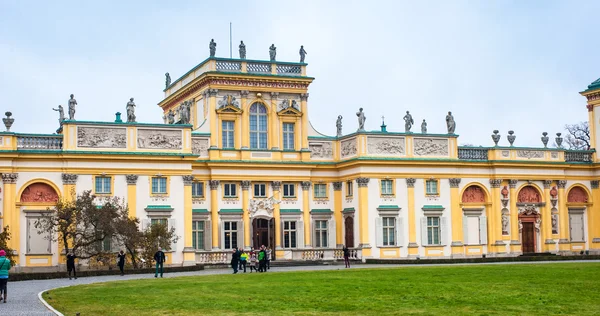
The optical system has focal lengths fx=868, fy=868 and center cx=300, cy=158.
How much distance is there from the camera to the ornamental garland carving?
59.1 metres

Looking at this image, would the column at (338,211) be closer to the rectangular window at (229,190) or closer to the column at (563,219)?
the rectangular window at (229,190)

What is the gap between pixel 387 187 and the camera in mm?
58625

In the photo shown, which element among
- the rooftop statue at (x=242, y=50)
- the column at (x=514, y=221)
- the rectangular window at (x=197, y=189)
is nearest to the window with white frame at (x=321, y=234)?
the rectangular window at (x=197, y=189)

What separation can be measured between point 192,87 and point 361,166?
516 inches

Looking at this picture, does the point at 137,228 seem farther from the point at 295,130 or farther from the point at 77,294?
the point at 77,294

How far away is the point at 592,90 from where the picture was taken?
6488 centimetres

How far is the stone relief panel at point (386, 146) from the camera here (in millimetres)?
58594

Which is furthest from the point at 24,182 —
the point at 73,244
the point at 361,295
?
the point at 361,295

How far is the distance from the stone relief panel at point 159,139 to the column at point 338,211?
11977 millimetres

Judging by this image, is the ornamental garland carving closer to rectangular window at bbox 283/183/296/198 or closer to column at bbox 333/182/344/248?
column at bbox 333/182/344/248

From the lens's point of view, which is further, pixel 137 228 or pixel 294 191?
pixel 294 191

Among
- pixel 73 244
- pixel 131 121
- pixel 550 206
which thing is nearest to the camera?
pixel 73 244

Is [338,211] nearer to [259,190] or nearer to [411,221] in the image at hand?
[411,221]

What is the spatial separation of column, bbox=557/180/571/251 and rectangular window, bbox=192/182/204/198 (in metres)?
26.2
